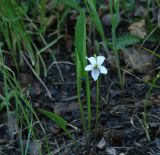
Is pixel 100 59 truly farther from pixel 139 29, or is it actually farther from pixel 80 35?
pixel 139 29

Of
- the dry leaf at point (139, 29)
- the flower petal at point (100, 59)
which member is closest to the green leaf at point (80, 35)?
the flower petal at point (100, 59)

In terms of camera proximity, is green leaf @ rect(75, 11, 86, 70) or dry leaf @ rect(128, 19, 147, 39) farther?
dry leaf @ rect(128, 19, 147, 39)

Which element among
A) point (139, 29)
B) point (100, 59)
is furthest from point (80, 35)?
point (139, 29)

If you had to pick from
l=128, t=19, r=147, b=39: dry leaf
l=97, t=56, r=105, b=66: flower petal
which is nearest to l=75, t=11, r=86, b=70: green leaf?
l=97, t=56, r=105, b=66: flower petal

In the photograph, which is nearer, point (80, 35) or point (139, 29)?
point (80, 35)

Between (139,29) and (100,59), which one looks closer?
(100,59)

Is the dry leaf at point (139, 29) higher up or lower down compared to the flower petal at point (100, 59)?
higher up

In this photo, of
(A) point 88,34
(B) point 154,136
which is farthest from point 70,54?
(B) point 154,136

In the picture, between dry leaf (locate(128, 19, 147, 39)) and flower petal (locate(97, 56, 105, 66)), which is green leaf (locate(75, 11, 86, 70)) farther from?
dry leaf (locate(128, 19, 147, 39))

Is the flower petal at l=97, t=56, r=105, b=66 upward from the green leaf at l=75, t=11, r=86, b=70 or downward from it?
downward

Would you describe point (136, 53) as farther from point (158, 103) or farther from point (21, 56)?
point (21, 56)

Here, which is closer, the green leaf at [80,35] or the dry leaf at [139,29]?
the green leaf at [80,35]

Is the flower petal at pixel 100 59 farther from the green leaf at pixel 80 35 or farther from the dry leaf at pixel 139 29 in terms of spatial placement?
the dry leaf at pixel 139 29
